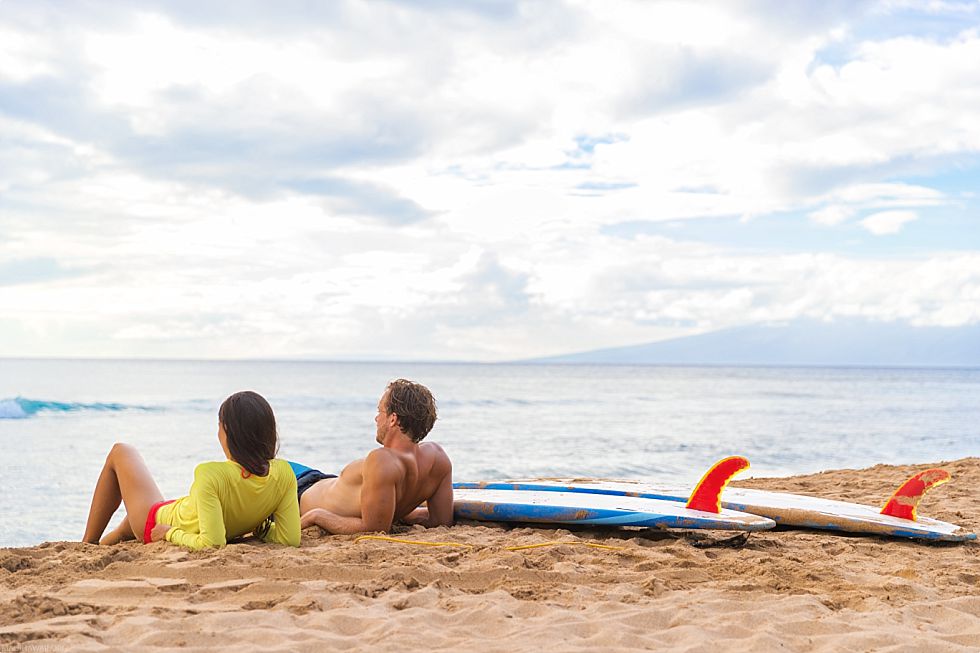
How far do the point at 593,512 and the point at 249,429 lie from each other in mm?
2268

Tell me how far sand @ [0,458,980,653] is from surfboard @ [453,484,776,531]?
15 cm

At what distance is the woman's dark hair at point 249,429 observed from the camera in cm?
423

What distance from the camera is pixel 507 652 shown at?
2945mm

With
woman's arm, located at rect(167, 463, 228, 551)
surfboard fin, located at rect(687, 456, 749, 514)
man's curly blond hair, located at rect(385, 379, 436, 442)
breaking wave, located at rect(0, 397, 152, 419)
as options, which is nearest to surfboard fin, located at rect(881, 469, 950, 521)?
surfboard fin, located at rect(687, 456, 749, 514)

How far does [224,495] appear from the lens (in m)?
4.36

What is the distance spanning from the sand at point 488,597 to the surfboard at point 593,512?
0.51 feet

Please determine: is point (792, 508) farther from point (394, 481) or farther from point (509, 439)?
point (509, 439)

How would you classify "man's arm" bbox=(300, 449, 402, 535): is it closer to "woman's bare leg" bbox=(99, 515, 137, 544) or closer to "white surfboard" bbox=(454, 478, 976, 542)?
"woman's bare leg" bbox=(99, 515, 137, 544)

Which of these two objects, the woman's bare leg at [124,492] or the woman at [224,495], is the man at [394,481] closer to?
the woman at [224,495]

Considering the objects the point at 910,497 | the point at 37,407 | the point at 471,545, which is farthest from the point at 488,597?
the point at 37,407

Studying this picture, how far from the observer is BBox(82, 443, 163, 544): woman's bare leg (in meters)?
4.82

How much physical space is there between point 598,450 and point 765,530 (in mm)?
10823

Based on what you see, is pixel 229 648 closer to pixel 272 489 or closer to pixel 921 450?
pixel 272 489

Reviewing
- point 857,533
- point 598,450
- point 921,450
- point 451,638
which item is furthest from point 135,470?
point 921,450
